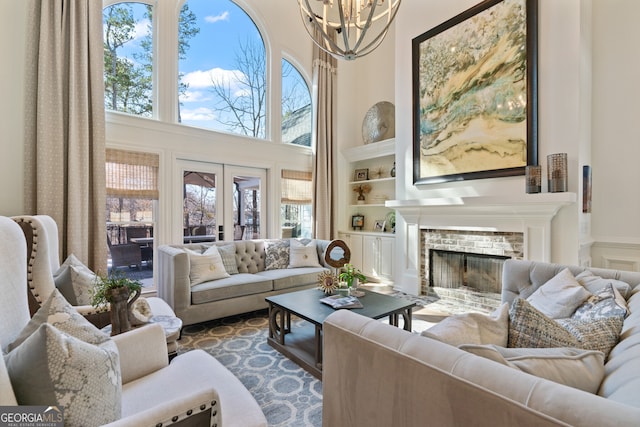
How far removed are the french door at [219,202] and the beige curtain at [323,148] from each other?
3.11 ft

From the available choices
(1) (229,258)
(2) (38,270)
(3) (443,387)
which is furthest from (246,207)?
(3) (443,387)

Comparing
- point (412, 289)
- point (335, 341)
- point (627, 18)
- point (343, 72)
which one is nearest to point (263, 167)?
point (343, 72)

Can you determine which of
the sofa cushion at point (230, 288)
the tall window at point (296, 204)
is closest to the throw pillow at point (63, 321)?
the sofa cushion at point (230, 288)

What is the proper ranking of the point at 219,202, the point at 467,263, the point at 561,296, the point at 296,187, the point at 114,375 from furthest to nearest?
the point at 296,187
the point at 219,202
the point at 467,263
the point at 561,296
the point at 114,375

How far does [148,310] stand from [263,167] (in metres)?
3.11

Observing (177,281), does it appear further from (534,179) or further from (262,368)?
(534,179)

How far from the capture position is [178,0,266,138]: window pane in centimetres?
429

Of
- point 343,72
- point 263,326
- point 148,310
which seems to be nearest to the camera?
point 148,310

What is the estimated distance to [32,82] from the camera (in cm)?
304

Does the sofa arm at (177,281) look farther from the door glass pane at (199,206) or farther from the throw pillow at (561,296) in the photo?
the throw pillow at (561,296)

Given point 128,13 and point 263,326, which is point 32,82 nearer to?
point 128,13

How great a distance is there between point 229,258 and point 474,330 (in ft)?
10.5

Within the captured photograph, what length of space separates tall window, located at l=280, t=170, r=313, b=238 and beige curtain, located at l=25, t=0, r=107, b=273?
8.62 feet

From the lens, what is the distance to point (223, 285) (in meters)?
3.27
